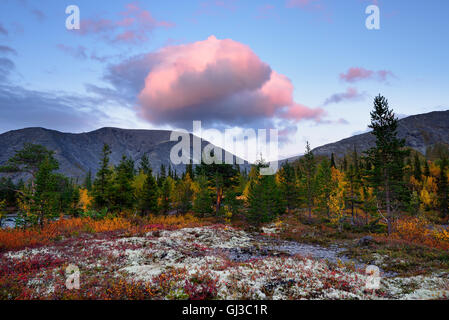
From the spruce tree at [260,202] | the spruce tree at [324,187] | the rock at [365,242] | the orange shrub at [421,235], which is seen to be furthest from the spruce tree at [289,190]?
the rock at [365,242]

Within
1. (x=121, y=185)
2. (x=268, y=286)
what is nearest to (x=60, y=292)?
(x=268, y=286)

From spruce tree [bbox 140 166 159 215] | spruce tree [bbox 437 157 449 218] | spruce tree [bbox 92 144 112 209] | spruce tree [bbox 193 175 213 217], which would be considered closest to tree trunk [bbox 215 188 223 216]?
spruce tree [bbox 193 175 213 217]

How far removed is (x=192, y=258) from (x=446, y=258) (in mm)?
18241

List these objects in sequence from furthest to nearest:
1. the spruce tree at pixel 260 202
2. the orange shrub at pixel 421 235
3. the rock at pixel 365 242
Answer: the spruce tree at pixel 260 202, the rock at pixel 365 242, the orange shrub at pixel 421 235

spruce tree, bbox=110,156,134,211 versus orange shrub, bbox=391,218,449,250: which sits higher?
spruce tree, bbox=110,156,134,211

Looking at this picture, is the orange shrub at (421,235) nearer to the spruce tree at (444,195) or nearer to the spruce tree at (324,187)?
the spruce tree at (324,187)

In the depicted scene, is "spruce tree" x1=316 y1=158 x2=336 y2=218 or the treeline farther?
"spruce tree" x1=316 y1=158 x2=336 y2=218

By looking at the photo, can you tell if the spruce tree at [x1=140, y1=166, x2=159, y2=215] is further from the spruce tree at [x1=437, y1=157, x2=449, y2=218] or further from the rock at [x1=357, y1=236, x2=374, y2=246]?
the spruce tree at [x1=437, y1=157, x2=449, y2=218]

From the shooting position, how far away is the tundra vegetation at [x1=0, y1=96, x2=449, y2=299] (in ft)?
25.5

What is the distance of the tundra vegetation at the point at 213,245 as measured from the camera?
7766 mm

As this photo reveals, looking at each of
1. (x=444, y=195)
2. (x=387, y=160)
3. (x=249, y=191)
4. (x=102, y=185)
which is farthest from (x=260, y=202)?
(x=444, y=195)

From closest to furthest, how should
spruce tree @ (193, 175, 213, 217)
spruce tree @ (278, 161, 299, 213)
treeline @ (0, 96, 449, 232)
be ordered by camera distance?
1. treeline @ (0, 96, 449, 232)
2. spruce tree @ (193, 175, 213, 217)
3. spruce tree @ (278, 161, 299, 213)

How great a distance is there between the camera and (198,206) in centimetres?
3350
